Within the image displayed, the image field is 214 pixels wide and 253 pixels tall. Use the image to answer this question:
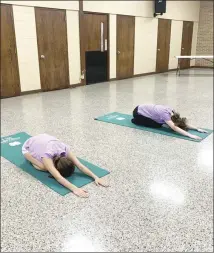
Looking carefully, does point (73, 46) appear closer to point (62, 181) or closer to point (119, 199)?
point (62, 181)

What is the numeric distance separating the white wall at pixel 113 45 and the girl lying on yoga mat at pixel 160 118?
4874mm

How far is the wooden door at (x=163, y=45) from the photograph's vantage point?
33.9 feet

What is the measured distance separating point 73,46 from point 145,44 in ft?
11.4

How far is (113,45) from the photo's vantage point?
8578 millimetres

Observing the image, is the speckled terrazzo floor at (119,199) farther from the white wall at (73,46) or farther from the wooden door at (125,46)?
the wooden door at (125,46)

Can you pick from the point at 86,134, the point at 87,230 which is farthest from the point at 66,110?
the point at 87,230

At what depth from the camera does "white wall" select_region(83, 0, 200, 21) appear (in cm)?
772

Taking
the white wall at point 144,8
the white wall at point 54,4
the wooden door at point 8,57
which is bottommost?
the wooden door at point 8,57

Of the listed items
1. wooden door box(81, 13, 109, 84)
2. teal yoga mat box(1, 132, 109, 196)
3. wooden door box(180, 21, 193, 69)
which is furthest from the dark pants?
wooden door box(180, 21, 193, 69)

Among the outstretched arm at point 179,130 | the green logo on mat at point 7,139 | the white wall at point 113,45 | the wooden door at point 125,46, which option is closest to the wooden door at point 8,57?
the green logo on mat at point 7,139

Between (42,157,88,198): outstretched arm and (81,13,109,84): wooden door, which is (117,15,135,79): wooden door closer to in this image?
(81,13,109,84): wooden door

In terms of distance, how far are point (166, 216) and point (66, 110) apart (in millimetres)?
3444

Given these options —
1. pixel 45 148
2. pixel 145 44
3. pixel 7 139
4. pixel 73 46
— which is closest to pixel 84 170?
pixel 45 148

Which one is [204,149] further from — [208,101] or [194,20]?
[194,20]
